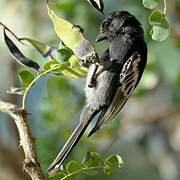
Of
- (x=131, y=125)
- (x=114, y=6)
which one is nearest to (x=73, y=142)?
(x=131, y=125)

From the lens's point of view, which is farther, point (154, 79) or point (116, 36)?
point (154, 79)

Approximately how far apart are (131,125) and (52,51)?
147 centimetres

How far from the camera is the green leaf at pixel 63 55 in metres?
1.23

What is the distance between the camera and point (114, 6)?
9.83ft

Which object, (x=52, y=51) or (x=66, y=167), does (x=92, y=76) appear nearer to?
(x=52, y=51)

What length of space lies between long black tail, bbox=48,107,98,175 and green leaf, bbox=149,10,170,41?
0.24 meters

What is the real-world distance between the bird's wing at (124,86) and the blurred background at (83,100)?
0.83 meters

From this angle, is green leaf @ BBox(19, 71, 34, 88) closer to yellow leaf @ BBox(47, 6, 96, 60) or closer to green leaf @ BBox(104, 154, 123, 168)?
yellow leaf @ BBox(47, 6, 96, 60)

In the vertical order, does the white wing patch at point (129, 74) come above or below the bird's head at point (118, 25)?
below

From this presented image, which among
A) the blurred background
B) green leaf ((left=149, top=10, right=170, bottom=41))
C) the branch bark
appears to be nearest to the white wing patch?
green leaf ((left=149, top=10, right=170, bottom=41))

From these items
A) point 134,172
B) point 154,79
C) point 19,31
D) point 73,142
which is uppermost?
point 73,142

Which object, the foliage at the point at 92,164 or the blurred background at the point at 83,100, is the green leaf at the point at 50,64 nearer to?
the foliage at the point at 92,164

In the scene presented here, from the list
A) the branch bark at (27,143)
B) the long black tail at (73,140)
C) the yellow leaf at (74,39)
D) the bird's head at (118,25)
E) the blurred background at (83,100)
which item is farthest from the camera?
the blurred background at (83,100)

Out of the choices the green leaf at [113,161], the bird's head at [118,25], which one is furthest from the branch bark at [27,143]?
the bird's head at [118,25]
